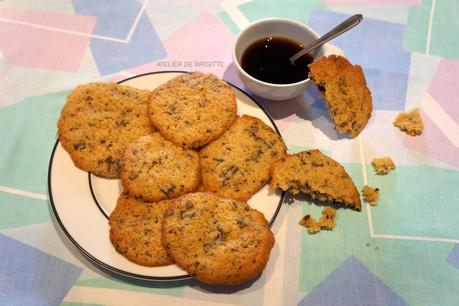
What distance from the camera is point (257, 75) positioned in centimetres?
173

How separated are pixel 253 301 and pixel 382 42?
56.8 inches

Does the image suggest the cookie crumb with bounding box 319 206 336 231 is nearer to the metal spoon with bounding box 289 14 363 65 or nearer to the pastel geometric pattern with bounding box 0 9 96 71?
the metal spoon with bounding box 289 14 363 65

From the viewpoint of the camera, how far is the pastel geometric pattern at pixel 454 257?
1.50 metres

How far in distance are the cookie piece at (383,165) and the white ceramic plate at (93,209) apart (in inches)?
18.5

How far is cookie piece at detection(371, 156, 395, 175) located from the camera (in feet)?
5.46

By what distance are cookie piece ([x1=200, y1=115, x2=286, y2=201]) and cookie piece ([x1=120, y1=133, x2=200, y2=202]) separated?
64 millimetres

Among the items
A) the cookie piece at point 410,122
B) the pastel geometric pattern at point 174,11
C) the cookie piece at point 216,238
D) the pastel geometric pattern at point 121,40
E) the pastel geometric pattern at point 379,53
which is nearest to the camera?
the cookie piece at point 216,238

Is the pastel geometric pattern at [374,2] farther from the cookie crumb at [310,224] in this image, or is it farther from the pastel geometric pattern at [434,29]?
the cookie crumb at [310,224]

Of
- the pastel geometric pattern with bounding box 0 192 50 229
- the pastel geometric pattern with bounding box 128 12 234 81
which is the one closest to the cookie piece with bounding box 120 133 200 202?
the pastel geometric pattern with bounding box 0 192 50 229

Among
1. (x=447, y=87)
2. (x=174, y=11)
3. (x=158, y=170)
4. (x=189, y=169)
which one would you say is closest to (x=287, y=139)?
(x=189, y=169)

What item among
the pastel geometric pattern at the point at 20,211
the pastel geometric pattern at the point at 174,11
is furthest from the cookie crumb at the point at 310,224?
the pastel geometric pattern at the point at 174,11

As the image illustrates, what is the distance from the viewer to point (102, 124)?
5.16 feet

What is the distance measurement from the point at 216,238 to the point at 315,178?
0.46 meters

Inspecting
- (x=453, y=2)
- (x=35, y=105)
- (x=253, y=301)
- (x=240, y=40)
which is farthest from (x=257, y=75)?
(x=453, y=2)
